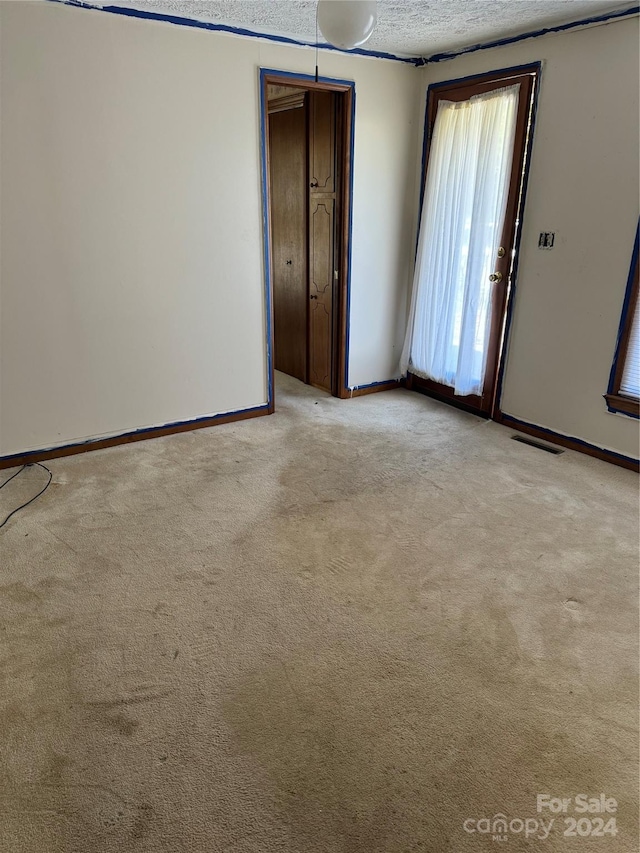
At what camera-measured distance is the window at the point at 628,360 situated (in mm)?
3320

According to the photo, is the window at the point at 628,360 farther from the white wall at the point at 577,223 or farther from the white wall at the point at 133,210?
the white wall at the point at 133,210

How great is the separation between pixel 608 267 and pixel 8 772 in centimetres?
373

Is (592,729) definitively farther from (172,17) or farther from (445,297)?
(172,17)

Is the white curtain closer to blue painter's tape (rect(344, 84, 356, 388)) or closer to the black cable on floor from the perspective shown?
blue painter's tape (rect(344, 84, 356, 388))

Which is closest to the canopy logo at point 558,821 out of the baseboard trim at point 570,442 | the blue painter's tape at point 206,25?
the baseboard trim at point 570,442

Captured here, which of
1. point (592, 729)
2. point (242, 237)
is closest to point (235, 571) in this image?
point (592, 729)

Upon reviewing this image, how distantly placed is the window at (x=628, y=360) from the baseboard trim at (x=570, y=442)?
0.94 ft

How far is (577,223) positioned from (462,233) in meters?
0.84

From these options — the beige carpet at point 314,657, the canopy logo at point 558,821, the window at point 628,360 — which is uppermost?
the window at point 628,360

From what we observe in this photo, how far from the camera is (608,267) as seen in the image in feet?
11.2

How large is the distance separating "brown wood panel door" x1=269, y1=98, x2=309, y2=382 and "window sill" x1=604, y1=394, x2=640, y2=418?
99.4 inches

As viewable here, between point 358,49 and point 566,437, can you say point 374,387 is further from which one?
point 358,49

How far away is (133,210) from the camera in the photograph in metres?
3.47

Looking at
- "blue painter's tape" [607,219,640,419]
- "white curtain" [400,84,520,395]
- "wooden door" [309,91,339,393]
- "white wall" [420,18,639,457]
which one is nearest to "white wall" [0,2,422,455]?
"wooden door" [309,91,339,393]
